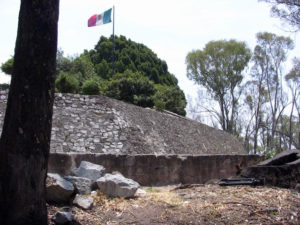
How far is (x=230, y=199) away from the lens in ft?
14.0

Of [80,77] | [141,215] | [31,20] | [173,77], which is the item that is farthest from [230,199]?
[173,77]

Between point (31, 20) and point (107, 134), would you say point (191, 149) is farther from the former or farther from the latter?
point (31, 20)

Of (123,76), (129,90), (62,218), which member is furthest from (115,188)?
(123,76)

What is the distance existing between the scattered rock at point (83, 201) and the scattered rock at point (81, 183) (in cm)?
29

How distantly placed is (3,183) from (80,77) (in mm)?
21111

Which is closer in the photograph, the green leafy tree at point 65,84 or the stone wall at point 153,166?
the stone wall at point 153,166

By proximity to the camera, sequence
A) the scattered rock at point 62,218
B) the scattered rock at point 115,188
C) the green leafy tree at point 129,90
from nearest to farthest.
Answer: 1. the scattered rock at point 62,218
2. the scattered rock at point 115,188
3. the green leafy tree at point 129,90

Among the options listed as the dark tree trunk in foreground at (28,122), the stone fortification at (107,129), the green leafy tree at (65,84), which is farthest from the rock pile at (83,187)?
the green leafy tree at (65,84)

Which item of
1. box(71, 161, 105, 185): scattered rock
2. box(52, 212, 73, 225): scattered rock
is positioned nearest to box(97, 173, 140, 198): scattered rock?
box(71, 161, 105, 185): scattered rock

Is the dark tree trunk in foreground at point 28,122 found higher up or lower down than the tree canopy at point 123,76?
lower down

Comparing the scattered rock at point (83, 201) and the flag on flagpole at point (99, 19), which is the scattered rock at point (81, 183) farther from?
the flag on flagpole at point (99, 19)

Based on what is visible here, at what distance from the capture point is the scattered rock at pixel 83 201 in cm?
369

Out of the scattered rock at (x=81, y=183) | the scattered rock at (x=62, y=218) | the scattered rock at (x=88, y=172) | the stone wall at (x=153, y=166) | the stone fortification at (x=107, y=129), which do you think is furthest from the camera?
the stone fortification at (x=107, y=129)

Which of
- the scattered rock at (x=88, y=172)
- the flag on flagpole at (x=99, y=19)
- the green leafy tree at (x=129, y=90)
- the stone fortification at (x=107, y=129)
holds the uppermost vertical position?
the flag on flagpole at (x=99, y=19)
